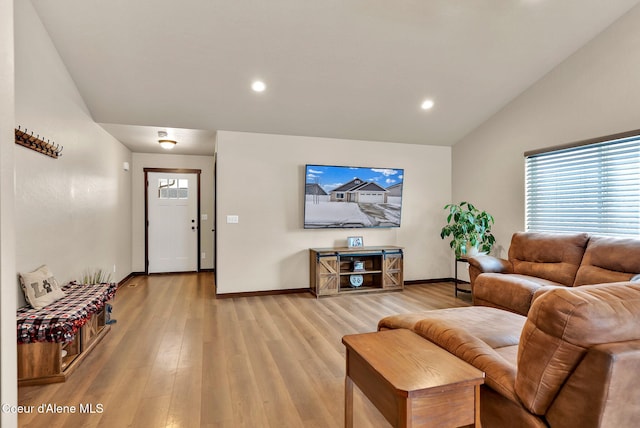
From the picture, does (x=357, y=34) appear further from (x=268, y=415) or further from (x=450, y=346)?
(x=268, y=415)

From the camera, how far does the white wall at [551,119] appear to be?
3.60 metres

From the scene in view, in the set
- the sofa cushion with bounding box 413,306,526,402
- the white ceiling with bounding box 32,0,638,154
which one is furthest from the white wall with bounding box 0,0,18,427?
the white ceiling with bounding box 32,0,638,154

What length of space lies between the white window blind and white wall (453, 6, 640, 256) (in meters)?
0.15

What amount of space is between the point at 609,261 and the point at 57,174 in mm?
5221

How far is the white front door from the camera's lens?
665 cm

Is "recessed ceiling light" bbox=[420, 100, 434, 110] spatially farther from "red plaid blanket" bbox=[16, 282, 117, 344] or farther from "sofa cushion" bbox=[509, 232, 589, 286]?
"red plaid blanket" bbox=[16, 282, 117, 344]

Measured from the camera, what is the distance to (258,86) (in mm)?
4125

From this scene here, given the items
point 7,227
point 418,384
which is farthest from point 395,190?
point 7,227

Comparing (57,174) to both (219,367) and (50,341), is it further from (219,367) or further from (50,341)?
(219,367)

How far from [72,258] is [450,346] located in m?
A: 3.82

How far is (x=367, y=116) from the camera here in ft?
16.2

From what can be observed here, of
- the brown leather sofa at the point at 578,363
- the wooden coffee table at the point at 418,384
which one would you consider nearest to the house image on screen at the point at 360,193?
the wooden coffee table at the point at 418,384

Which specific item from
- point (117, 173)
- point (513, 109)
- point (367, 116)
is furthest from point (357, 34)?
point (117, 173)

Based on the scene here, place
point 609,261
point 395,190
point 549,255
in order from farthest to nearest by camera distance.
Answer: point 395,190
point 549,255
point 609,261
